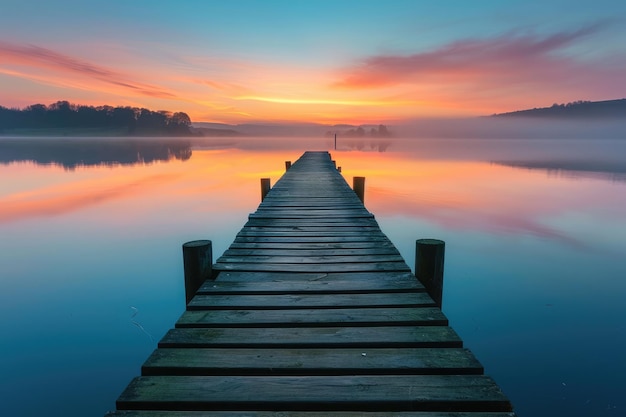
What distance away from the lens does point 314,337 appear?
2916 mm

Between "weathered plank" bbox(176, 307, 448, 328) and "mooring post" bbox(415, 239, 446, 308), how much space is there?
A: 89 cm

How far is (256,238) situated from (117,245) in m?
7.92

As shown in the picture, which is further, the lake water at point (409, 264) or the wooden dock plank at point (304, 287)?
the lake water at point (409, 264)

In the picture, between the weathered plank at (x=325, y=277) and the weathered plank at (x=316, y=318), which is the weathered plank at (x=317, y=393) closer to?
the weathered plank at (x=316, y=318)

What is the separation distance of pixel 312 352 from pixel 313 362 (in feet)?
0.44

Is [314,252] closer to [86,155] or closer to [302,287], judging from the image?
[302,287]

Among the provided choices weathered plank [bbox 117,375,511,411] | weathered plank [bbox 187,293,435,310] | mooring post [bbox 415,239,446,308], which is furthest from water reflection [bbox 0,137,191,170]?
weathered plank [bbox 117,375,511,411]

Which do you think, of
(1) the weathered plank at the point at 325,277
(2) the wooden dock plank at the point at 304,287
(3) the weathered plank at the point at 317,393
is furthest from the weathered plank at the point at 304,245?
(3) the weathered plank at the point at 317,393

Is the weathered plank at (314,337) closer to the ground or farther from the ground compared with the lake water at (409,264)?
farther from the ground

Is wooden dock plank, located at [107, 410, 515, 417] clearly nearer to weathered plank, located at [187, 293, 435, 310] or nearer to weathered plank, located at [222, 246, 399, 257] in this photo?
weathered plank, located at [187, 293, 435, 310]

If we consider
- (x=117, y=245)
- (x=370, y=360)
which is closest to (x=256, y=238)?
(x=370, y=360)

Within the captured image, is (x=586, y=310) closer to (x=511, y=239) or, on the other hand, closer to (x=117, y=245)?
(x=511, y=239)

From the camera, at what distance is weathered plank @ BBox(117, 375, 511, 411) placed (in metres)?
2.20

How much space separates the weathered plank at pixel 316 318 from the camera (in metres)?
3.12
